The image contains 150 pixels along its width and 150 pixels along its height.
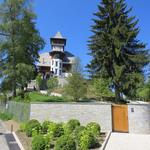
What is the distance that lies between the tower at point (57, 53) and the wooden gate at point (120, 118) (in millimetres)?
63507

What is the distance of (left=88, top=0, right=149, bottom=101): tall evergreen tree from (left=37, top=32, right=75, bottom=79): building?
154 feet

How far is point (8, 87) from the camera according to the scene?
37.1m

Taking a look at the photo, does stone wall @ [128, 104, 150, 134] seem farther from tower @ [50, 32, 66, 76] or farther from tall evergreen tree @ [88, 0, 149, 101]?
tower @ [50, 32, 66, 76]

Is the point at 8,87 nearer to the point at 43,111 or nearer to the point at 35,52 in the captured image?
the point at 35,52

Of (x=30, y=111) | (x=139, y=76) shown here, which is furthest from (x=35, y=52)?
(x=30, y=111)

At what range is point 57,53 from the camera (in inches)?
3435

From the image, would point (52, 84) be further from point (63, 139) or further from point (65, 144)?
point (65, 144)

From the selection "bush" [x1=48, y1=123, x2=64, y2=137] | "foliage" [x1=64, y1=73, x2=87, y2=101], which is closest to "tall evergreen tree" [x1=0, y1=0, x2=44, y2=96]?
"foliage" [x1=64, y1=73, x2=87, y2=101]

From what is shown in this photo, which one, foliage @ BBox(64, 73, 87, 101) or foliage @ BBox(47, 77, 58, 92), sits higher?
foliage @ BBox(47, 77, 58, 92)

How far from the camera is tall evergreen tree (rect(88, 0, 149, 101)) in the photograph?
111ft

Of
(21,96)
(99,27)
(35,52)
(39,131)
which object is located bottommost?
(39,131)

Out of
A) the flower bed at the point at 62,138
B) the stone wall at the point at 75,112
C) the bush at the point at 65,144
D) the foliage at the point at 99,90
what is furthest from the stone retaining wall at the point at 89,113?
the foliage at the point at 99,90

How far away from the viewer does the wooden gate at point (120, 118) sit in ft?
65.6

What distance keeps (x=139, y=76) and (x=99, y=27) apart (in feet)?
26.2
